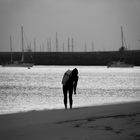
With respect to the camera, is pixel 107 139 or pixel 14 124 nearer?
pixel 107 139

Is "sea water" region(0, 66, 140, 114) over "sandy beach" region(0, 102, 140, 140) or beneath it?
beneath

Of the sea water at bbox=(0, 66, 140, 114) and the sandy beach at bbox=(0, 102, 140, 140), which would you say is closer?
the sandy beach at bbox=(0, 102, 140, 140)

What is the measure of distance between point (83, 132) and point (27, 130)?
127 cm

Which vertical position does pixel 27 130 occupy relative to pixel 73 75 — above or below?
below

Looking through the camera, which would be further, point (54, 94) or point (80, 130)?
point (54, 94)

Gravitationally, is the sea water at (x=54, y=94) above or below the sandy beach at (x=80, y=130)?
below

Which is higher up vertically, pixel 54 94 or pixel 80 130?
pixel 80 130

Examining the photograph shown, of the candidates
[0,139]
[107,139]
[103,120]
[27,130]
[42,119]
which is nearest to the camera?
[107,139]

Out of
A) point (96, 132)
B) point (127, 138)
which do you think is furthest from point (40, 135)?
point (127, 138)

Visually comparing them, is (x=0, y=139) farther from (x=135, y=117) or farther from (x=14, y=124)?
(x=135, y=117)

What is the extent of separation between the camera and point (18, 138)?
7574mm

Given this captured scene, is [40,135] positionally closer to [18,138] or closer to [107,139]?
[18,138]

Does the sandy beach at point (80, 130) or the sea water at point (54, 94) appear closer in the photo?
the sandy beach at point (80, 130)

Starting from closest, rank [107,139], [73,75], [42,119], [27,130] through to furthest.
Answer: [107,139] < [27,130] < [42,119] < [73,75]
